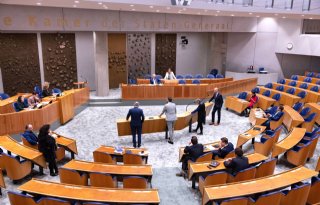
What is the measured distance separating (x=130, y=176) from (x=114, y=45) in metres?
12.6

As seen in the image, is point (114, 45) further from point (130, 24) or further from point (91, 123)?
point (91, 123)

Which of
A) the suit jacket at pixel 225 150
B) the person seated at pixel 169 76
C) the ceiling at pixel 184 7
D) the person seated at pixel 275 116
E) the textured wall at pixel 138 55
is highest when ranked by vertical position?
the ceiling at pixel 184 7

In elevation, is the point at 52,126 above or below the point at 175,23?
below

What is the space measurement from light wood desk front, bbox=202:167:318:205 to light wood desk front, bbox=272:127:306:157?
5.31ft

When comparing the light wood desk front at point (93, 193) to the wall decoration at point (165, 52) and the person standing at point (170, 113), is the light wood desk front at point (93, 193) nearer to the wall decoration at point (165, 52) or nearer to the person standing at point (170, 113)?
the person standing at point (170, 113)

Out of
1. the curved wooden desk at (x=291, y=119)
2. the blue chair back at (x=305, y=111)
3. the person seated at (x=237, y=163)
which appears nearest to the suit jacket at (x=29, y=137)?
the person seated at (x=237, y=163)

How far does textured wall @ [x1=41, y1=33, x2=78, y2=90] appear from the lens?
49.0ft

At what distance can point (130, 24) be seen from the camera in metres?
14.9

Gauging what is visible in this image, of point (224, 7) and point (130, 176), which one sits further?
point (224, 7)

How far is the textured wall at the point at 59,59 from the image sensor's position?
14.9 metres

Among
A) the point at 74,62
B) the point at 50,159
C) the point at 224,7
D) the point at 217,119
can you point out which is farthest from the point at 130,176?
the point at 74,62

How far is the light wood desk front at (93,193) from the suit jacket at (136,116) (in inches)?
138

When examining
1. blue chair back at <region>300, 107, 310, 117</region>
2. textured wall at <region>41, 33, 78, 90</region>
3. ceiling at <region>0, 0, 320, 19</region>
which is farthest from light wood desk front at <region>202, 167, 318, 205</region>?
textured wall at <region>41, 33, 78, 90</region>

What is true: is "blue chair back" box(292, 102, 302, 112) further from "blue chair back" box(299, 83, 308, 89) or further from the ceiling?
the ceiling
